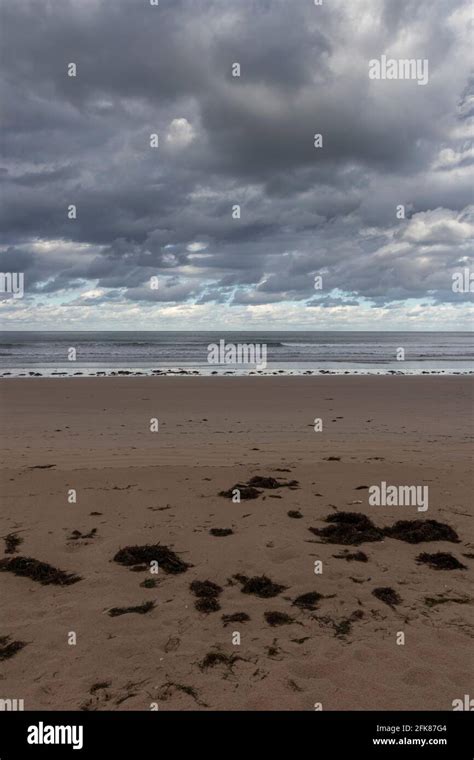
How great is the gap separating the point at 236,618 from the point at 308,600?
0.81 metres

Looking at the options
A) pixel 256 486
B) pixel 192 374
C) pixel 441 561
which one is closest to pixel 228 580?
pixel 441 561

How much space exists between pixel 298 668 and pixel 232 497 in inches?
163

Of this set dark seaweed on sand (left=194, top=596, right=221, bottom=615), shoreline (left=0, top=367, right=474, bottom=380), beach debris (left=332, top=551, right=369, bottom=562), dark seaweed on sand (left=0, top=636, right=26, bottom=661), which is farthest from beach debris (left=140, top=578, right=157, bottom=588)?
shoreline (left=0, top=367, right=474, bottom=380)

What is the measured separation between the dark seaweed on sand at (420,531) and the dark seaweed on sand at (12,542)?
491 centimetres

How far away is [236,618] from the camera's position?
477 cm

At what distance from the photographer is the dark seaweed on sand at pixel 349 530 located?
6539 millimetres

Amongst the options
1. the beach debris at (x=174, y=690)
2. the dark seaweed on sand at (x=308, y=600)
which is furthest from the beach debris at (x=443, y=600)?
the beach debris at (x=174, y=690)

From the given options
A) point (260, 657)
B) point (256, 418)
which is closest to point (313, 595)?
point (260, 657)

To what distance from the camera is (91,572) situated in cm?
568

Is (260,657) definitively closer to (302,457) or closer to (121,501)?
(121,501)

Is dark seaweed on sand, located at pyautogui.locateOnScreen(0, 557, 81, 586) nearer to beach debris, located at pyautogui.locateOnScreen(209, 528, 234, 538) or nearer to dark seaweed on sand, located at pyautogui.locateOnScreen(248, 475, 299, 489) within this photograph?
beach debris, located at pyautogui.locateOnScreen(209, 528, 234, 538)

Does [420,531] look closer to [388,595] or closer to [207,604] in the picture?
[388,595]

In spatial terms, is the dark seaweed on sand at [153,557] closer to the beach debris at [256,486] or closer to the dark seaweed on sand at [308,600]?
the dark seaweed on sand at [308,600]

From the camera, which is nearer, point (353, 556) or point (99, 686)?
point (99, 686)
